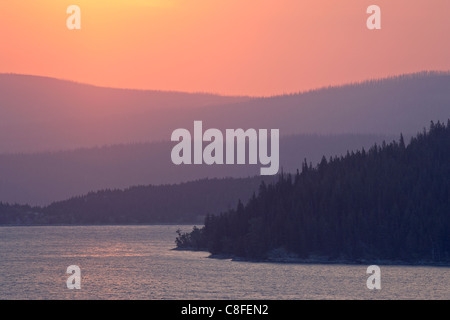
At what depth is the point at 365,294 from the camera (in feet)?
550

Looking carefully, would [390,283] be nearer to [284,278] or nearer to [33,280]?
[284,278]

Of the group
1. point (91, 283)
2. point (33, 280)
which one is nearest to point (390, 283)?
point (91, 283)

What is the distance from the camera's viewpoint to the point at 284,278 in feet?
634

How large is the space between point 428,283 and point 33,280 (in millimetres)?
70846
